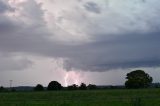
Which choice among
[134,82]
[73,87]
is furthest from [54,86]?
[134,82]

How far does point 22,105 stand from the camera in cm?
3866

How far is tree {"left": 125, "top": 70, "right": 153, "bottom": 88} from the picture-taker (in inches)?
6216

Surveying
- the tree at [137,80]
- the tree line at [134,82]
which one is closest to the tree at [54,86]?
the tree line at [134,82]

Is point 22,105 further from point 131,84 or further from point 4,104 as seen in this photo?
point 131,84

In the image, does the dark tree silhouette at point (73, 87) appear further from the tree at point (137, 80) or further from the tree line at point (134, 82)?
the tree at point (137, 80)

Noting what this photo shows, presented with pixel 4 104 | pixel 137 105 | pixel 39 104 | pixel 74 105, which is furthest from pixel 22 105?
pixel 137 105

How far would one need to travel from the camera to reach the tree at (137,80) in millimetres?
157875

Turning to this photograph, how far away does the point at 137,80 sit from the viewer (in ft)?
517

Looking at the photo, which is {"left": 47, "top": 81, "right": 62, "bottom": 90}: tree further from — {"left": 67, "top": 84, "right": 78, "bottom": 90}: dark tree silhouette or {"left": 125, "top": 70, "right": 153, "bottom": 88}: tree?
{"left": 125, "top": 70, "right": 153, "bottom": 88}: tree

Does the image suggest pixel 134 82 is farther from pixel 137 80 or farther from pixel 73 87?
pixel 73 87

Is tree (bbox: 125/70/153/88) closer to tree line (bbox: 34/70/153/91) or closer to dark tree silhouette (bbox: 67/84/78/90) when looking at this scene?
tree line (bbox: 34/70/153/91)

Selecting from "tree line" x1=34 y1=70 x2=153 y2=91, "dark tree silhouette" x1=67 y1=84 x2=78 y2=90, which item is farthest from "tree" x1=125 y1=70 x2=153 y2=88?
"dark tree silhouette" x1=67 y1=84 x2=78 y2=90

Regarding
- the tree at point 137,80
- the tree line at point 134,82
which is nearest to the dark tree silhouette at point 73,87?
the tree line at point 134,82

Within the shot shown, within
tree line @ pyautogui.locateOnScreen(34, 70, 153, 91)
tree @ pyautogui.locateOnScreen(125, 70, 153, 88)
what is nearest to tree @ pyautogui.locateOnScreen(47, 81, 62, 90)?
tree line @ pyautogui.locateOnScreen(34, 70, 153, 91)
